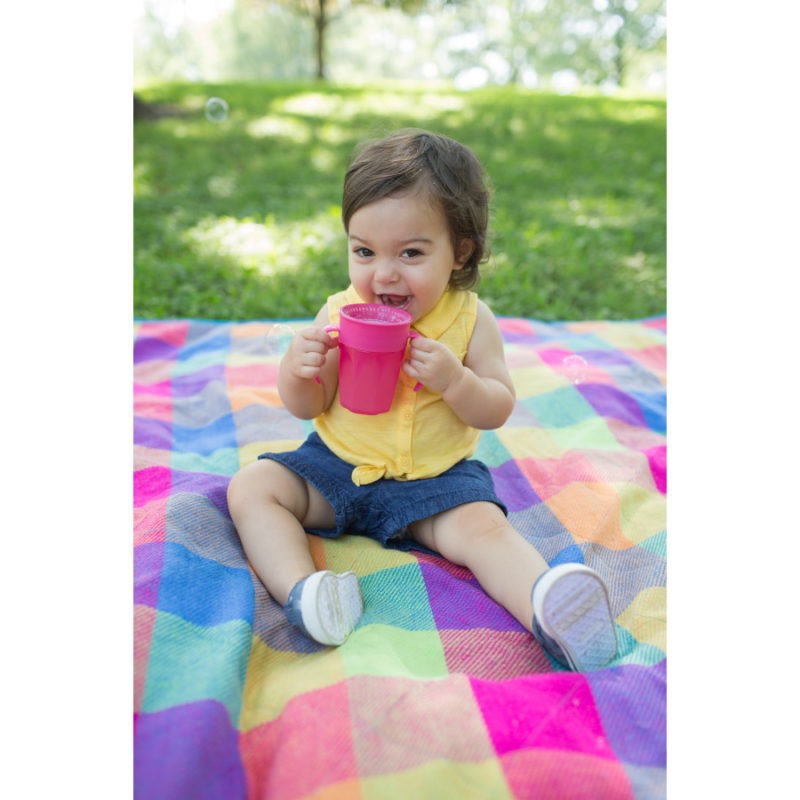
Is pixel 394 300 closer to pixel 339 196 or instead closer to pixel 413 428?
pixel 413 428

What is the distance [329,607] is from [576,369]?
150 centimetres

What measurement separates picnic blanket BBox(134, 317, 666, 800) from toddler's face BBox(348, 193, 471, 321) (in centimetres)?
54

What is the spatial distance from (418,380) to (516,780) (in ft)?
2.48

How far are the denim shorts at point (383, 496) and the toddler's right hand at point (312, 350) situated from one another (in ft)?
0.77

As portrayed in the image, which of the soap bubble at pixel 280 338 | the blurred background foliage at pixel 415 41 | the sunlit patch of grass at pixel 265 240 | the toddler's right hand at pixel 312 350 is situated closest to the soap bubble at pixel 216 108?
the sunlit patch of grass at pixel 265 240

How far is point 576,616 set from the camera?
1.27m

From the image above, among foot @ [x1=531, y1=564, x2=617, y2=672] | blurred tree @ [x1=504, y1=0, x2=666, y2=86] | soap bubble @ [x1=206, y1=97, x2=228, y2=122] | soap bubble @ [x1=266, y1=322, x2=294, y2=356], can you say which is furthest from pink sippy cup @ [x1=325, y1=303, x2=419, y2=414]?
blurred tree @ [x1=504, y1=0, x2=666, y2=86]

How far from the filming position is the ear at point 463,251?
167cm

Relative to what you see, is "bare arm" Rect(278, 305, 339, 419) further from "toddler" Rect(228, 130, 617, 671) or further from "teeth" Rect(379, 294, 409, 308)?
"teeth" Rect(379, 294, 409, 308)

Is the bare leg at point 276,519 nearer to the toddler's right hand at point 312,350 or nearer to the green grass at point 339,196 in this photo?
the toddler's right hand at point 312,350

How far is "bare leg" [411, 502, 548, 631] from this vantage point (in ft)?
4.63
